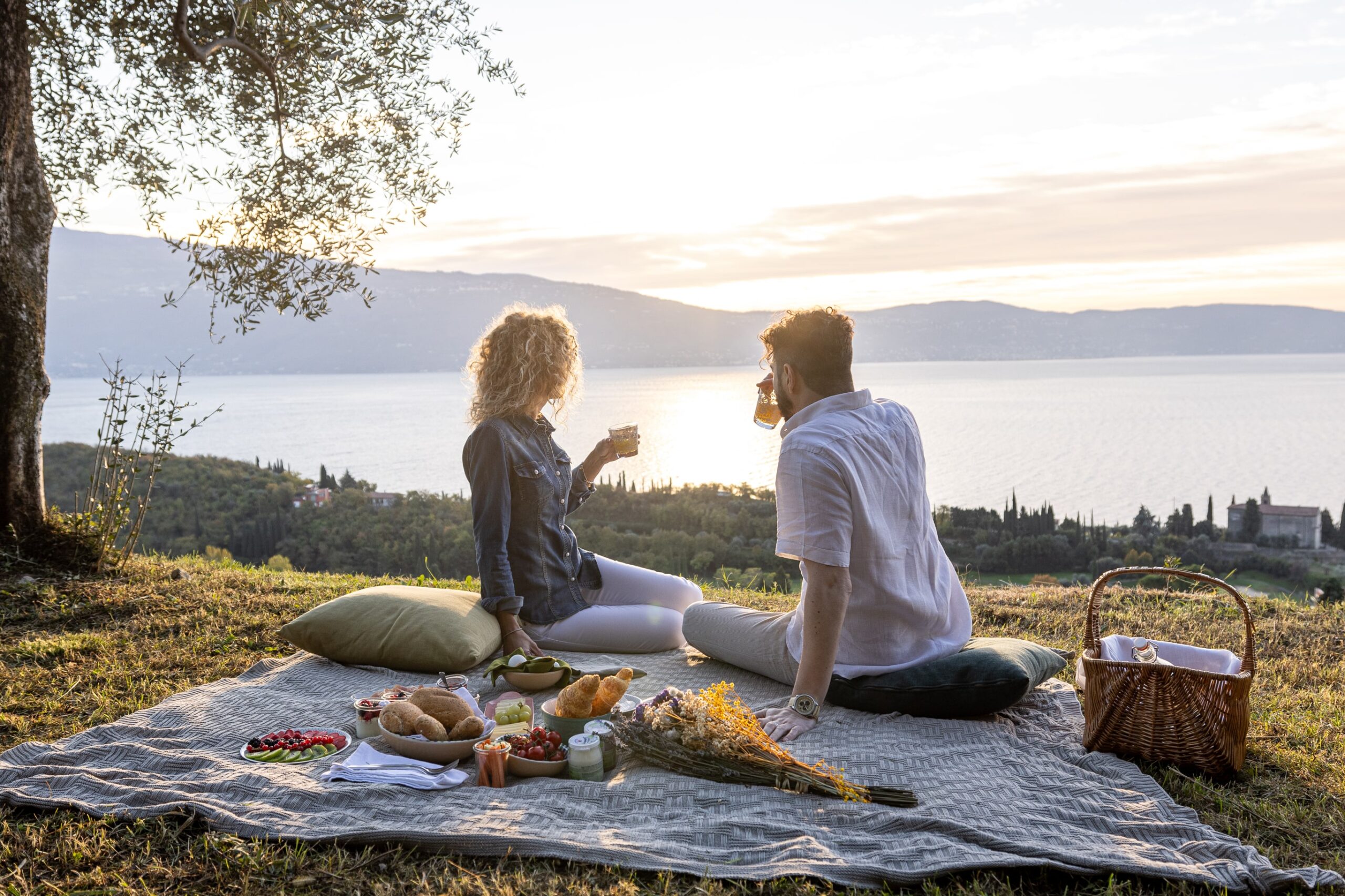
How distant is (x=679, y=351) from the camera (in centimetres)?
9338

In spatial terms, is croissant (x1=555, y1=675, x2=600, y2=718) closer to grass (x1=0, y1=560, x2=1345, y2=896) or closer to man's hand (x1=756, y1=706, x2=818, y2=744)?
man's hand (x1=756, y1=706, x2=818, y2=744)

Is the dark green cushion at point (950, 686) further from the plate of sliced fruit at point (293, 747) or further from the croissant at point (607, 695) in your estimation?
the plate of sliced fruit at point (293, 747)

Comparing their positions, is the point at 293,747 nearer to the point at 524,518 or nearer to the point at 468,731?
the point at 468,731

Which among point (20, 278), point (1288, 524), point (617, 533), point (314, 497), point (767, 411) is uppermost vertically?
→ point (20, 278)

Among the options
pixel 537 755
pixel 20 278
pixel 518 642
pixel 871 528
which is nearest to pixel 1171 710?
pixel 871 528

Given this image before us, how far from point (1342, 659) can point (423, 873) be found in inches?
212

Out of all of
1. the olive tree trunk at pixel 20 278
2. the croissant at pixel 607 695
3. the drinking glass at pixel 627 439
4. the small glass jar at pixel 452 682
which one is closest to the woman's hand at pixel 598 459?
the drinking glass at pixel 627 439

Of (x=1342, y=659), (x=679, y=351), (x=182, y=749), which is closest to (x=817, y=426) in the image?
(x=182, y=749)

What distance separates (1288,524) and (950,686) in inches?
1177

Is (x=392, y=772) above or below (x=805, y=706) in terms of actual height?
below

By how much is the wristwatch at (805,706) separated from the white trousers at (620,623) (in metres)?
1.77

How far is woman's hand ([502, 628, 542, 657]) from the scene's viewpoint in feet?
16.7

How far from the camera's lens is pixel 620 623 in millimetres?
5402

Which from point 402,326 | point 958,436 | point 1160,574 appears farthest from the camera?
point 402,326
